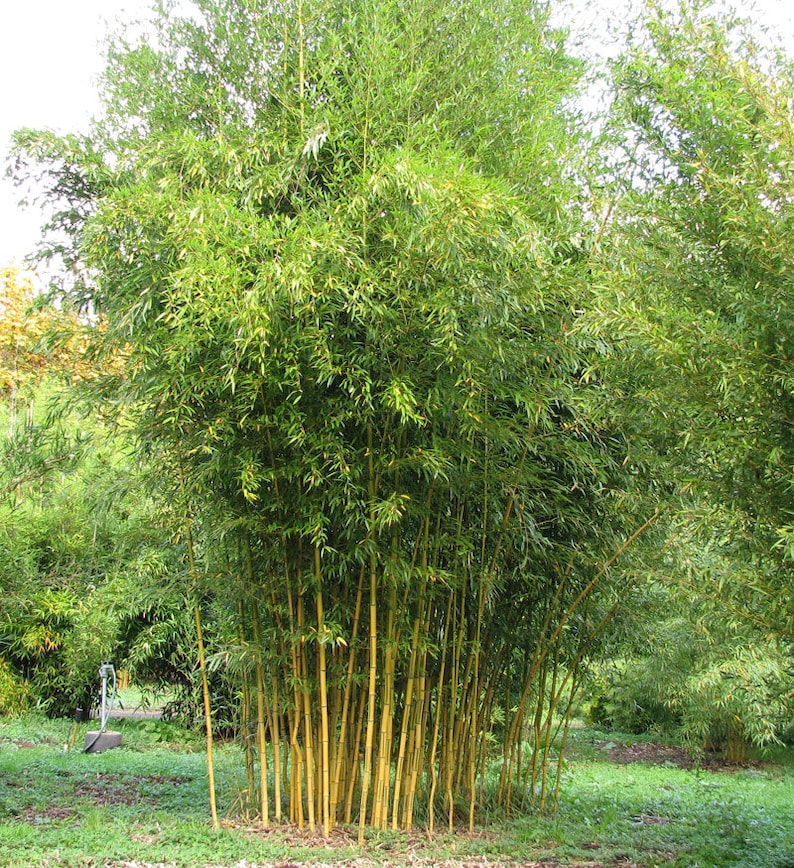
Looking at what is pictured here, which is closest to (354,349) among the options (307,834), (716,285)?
(716,285)

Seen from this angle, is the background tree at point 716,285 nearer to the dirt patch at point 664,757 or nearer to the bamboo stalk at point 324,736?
the bamboo stalk at point 324,736

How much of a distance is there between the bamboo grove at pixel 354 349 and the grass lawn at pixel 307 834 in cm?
25

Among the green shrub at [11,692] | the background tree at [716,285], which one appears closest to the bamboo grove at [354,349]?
the background tree at [716,285]

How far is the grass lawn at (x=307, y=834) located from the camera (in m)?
3.78

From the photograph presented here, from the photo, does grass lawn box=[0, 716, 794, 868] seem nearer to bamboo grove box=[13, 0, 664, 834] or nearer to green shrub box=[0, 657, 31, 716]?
bamboo grove box=[13, 0, 664, 834]

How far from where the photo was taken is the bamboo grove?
3428 mm

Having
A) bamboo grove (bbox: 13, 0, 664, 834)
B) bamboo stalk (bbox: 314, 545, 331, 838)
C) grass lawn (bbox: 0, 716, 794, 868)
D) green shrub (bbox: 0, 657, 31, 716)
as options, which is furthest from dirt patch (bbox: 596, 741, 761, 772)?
green shrub (bbox: 0, 657, 31, 716)

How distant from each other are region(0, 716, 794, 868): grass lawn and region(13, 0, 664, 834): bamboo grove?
0.82ft

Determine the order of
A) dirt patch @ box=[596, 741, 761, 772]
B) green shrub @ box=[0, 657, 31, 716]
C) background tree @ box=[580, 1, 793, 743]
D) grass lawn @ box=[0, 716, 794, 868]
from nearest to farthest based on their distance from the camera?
background tree @ box=[580, 1, 793, 743], grass lawn @ box=[0, 716, 794, 868], green shrub @ box=[0, 657, 31, 716], dirt patch @ box=[596, 741, 761, 772]

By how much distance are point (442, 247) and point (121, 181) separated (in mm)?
1731

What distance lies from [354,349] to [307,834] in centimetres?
227

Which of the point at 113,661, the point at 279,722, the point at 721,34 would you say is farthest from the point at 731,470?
the point at 113,661

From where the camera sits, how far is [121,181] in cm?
402

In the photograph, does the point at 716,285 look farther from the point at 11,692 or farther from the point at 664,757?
the point at 11,692
